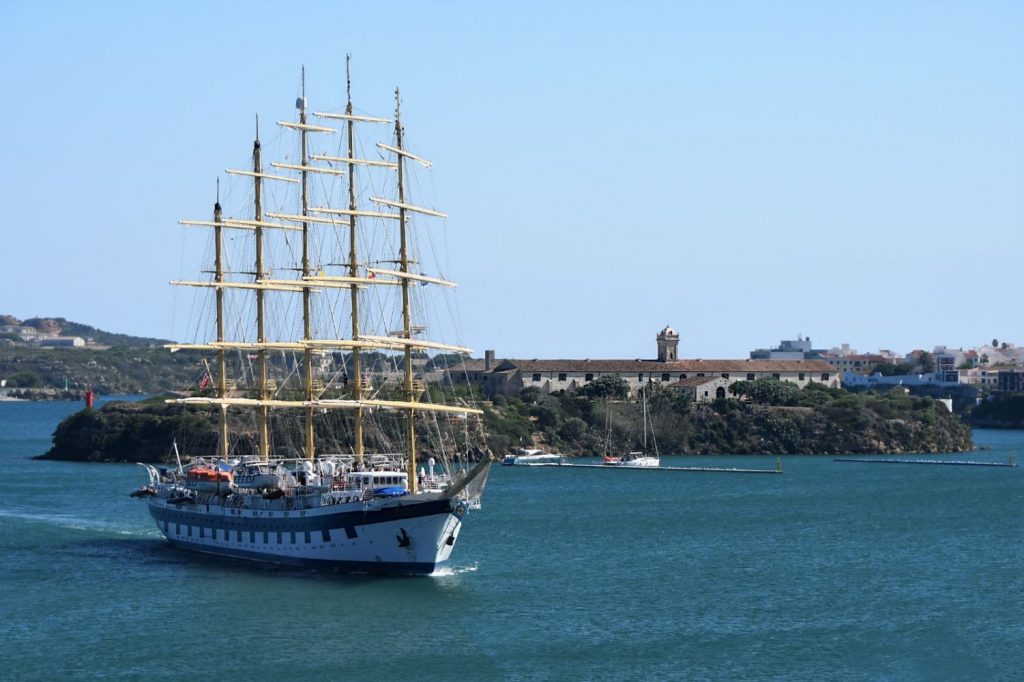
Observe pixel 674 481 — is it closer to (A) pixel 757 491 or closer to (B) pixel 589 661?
(A) pixel 757 491

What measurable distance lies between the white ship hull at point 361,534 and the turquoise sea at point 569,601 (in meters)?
1.02

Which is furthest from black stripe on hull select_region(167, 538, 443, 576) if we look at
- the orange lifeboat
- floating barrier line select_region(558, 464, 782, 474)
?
floating barrier line select_region(558, 464, 782, 474)

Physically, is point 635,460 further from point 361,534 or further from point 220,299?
point 361,534

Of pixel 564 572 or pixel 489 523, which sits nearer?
pixel 564 572

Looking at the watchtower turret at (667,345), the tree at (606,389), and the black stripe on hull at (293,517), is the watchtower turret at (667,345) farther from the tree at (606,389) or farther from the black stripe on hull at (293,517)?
the black stripe on hull at (293,517)

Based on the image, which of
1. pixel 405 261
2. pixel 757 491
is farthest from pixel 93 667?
pixel 757 491

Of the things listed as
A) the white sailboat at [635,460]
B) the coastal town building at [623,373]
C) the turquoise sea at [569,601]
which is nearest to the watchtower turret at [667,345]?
the coastal town building at [623,373]

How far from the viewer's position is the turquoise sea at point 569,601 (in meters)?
43.1

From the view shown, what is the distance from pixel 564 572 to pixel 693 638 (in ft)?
→ 40.4

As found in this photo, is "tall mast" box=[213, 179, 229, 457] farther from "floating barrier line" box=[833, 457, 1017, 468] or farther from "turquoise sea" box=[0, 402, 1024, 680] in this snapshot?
"floating barrier line" box=[833, 457, 1017, 468]

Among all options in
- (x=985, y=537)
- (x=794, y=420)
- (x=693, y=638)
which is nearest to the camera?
(x=693, y=638)

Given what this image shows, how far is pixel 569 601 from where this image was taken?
51625mm

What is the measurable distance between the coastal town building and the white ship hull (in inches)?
3315

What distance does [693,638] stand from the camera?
46000 mm
